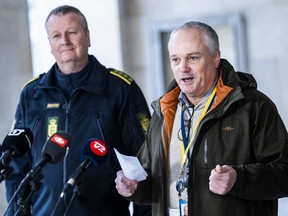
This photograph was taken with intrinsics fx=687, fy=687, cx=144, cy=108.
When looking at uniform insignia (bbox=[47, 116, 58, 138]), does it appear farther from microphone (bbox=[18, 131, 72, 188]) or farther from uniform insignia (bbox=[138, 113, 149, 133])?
microphone (bbox=[18, 131, 72, 188])

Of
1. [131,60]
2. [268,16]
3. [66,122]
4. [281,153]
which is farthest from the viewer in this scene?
[131,60]

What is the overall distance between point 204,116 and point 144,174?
0.36m

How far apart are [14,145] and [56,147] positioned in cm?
24

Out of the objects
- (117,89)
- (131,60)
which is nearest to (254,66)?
(131,60)

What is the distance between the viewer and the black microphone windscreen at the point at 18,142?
286cm

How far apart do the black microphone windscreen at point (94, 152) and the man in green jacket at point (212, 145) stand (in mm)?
153

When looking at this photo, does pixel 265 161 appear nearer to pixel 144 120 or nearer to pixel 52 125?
pixel 144 120

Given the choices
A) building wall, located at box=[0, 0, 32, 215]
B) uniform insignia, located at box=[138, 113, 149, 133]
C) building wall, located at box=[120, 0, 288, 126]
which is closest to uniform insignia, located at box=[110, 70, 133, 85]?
uniform insignia, located at box=[138, 113, 149, 133]

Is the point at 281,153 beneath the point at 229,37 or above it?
beneath

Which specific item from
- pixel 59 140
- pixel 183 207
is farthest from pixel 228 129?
pixel 59 140

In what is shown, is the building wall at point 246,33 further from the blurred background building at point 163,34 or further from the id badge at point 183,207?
Result: the id badge at point 183,207

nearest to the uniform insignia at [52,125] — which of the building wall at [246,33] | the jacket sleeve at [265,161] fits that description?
the jacket sleeve at [265,161]

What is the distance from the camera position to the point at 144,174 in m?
2.93

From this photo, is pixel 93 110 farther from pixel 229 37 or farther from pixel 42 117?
pixel 229 37
